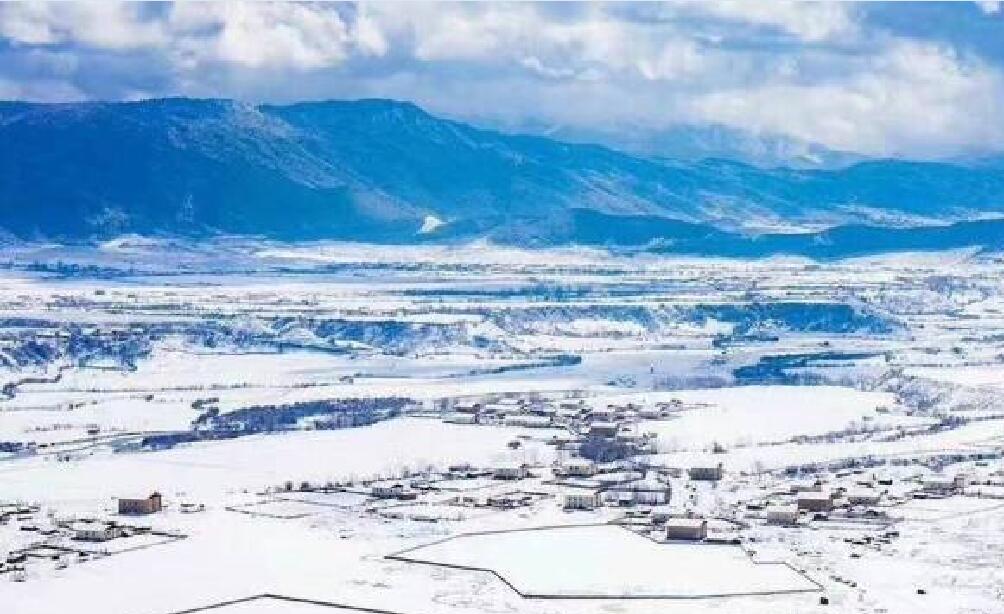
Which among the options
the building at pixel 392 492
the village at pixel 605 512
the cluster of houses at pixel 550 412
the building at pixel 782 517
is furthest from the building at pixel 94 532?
the cluster of houses at pixel 550 412

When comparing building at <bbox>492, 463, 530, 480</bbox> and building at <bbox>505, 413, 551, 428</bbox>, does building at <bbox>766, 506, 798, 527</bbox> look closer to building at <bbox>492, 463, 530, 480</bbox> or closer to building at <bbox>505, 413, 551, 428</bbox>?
building at <bbox>492, 463, 530, 480</bbox>

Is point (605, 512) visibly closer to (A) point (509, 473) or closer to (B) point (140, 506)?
(A) point (509, 473)

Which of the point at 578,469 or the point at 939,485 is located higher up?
the point at 578,469

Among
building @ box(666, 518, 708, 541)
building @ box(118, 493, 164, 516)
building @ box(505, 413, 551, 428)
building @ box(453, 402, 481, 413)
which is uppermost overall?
building @ box(453, 402, 481, 413)

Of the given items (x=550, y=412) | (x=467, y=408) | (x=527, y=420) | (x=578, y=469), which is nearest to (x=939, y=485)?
(x=578, y=469)

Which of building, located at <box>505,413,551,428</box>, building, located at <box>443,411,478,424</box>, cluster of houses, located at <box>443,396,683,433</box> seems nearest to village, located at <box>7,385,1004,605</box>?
building, located at <box>505,413,551,428</box>

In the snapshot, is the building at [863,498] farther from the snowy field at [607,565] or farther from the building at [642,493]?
the snowy field at [607,565]
